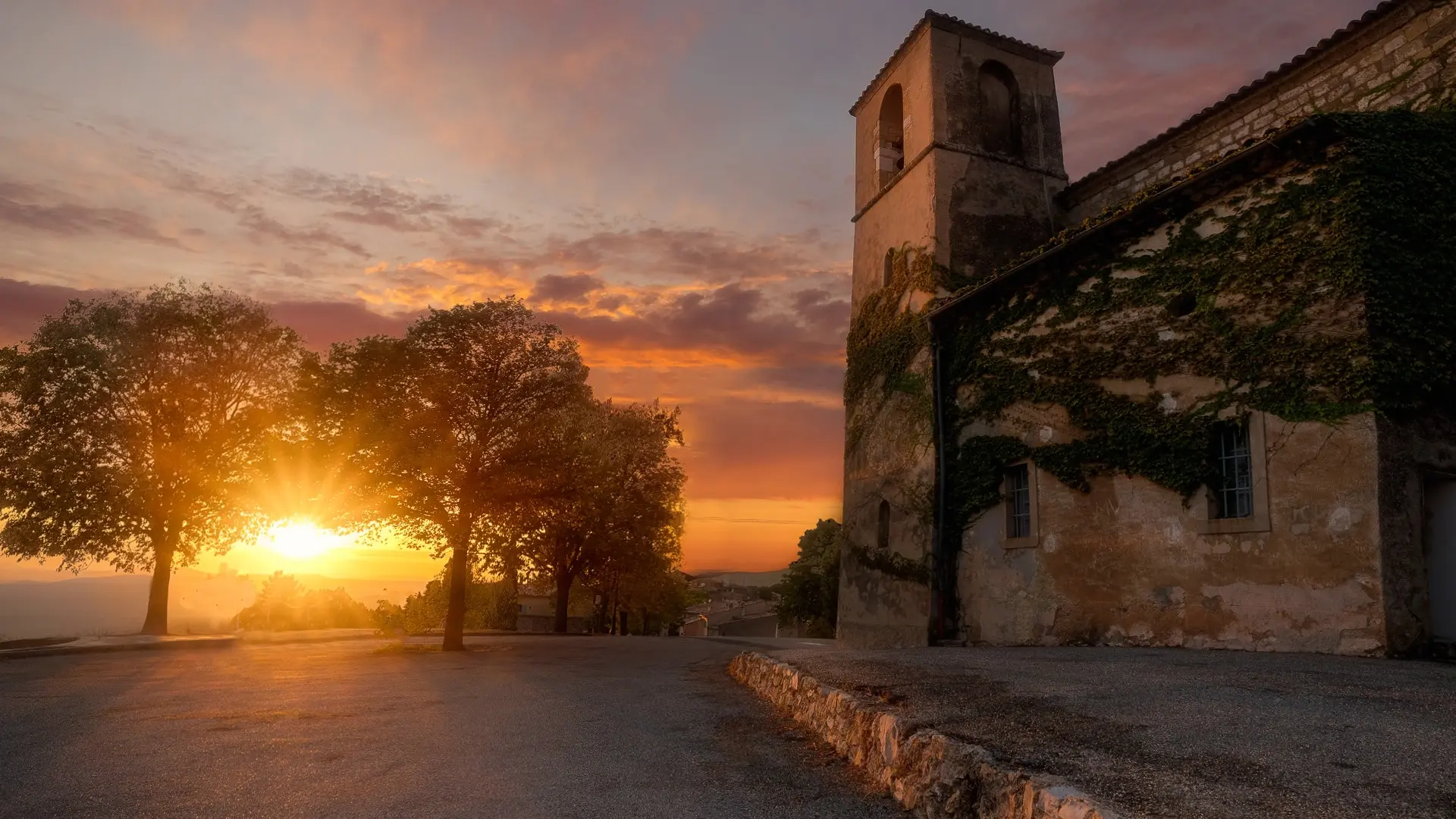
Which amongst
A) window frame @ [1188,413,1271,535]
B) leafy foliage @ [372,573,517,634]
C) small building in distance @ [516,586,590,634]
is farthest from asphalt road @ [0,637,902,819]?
leafy foliage @ [372,573,517,634]

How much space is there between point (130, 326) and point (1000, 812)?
93.7ft

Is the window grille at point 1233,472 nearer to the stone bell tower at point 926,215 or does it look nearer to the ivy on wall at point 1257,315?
the ivy on wall at point 1257,315

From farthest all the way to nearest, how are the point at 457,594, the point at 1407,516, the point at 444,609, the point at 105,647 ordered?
1. the point at 444,609
2. the point at 457,594
3. the point at 105,647
4. the point at 1407,516

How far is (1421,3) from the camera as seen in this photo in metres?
12.5

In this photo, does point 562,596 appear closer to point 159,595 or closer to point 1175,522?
point 159,595

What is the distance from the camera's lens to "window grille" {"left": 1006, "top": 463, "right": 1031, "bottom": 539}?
1550 cm

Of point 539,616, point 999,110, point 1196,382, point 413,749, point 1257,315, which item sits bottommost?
point 539,616

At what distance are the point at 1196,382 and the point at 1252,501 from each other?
193 cm

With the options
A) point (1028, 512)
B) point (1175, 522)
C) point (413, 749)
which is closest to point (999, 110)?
point (1028, 512)

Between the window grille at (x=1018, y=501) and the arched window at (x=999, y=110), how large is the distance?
29.4 ft

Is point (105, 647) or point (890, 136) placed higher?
point (890, 136)

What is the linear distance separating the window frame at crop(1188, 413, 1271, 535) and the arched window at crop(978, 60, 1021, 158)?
1117 cm

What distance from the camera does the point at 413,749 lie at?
7676mm

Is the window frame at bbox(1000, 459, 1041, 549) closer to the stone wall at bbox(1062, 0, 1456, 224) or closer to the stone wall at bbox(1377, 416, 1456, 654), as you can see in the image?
the stone wall at bbox(1377, 416, 1456, 654)
